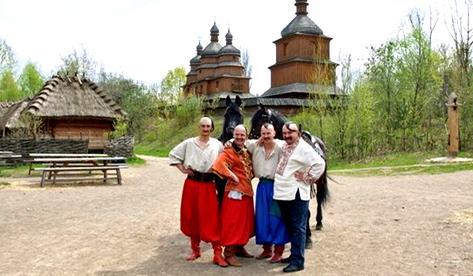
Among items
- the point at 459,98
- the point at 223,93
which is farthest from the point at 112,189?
the point at 223,93

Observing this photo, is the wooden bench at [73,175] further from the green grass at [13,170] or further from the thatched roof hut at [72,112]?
the thatched roof hut at [72,112]

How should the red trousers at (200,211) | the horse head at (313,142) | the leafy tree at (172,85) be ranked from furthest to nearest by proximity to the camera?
the leafy tree at (172,85) < the horse head at (313,142) < the red trousers at (200,211)

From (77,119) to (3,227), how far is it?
1903cm

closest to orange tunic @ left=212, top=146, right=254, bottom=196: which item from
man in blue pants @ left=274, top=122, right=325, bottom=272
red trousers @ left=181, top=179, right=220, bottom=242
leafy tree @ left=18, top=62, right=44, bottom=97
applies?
red trousers @ left=181, top=179, right=220, bottom=242

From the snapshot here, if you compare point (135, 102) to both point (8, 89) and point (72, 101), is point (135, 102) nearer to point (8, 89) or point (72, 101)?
point (8, 89)

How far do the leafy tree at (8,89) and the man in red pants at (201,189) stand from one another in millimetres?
→ 43409

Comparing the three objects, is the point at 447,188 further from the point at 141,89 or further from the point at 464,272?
the point at 141,89

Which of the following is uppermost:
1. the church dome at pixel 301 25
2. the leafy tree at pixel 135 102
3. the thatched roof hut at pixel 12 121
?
the church dome at pixel 301 25

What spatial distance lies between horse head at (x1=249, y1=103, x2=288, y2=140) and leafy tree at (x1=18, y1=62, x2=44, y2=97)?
142ft

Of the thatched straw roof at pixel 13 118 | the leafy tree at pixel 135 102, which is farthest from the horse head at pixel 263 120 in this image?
the leafy tree at pixel 135 102

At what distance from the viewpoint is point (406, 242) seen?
6332 mm

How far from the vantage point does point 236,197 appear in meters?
5.30

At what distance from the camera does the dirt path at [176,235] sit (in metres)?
5.26

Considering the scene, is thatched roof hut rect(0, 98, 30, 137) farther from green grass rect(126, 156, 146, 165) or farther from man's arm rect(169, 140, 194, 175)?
man's arm rect(169, 140, 194, 175)
